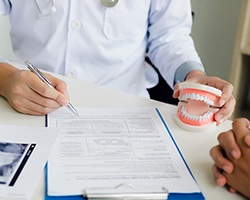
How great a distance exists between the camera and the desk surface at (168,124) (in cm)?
68

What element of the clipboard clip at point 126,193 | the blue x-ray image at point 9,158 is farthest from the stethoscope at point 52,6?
the clipboard clip at point 126,193

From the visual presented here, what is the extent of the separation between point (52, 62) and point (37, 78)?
12.7 inches

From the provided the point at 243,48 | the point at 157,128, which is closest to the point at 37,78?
the point at 157,128

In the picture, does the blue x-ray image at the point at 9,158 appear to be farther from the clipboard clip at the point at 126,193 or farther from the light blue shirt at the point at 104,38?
the light blue shirt at the point at 104,38

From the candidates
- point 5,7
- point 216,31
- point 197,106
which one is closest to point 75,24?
point 5,7

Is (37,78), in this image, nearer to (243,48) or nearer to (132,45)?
(132,45)

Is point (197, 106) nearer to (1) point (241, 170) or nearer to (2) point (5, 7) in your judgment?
(1) point (241, 170)

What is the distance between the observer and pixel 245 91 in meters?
2.29

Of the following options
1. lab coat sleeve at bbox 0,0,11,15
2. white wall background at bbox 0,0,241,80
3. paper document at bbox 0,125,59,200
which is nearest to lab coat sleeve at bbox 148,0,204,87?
lab coat sleeve at bbox 0,0,11,15

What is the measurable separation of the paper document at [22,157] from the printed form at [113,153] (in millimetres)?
20

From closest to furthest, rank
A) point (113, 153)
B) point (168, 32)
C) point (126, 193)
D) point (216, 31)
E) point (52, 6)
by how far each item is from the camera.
Answer: 1. point (126, 193)
2. point (113, 153)
3. point (52, 6)
4. point (168, 32)
5. point (216, 31)

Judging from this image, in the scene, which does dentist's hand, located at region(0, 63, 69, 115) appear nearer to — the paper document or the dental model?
the paper document

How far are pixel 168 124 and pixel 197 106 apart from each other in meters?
0.07

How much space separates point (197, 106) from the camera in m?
0.86
